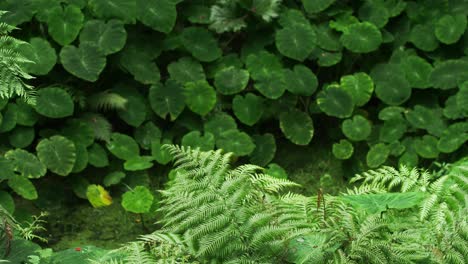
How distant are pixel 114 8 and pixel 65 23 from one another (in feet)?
1.20

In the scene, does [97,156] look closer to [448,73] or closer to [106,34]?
[106,34]

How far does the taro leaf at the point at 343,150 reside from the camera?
17.6ft

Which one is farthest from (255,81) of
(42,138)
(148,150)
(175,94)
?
(42,138)

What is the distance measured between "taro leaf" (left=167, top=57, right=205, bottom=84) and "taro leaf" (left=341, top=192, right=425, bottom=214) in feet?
10.0

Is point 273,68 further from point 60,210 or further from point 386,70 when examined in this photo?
point 60,210

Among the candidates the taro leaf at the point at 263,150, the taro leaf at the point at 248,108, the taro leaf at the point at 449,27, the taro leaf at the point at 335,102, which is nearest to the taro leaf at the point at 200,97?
the taro leaf at the point at 248,108

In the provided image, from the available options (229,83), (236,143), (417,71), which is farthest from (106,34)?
(417,71)

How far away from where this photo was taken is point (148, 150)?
5.40m

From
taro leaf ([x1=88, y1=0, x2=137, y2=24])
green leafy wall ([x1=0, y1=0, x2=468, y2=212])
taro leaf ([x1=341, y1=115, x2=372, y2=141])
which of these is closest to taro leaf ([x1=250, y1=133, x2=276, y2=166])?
green leafy wall ([x1=0, y1=0, x2=468, y2=212])

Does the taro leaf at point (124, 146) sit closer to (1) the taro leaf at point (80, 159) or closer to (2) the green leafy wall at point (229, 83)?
(2) the green leafy wall at point (229, 83)

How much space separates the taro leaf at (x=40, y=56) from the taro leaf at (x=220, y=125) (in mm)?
1207

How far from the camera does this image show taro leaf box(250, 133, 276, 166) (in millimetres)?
5367

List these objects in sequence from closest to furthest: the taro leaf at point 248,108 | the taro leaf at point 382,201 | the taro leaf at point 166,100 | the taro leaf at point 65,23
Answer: the taro leaf at point 382,201 → the taro leaf at point 65,23 → the taro leaf at point 166,100 → the taro leaf at point 248,108

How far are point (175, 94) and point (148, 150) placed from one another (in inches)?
18.5
